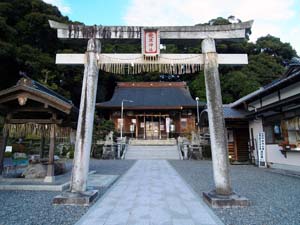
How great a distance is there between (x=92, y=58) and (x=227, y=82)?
89.9ft

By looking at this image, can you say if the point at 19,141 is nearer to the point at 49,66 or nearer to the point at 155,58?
the point at 49,66

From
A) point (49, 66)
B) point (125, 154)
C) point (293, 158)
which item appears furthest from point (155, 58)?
point (49, 66)

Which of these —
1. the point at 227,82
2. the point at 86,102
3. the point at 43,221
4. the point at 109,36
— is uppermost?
the point at 227,82

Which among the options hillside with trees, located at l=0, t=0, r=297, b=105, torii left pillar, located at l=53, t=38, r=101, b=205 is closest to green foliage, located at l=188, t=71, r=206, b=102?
hillside with trees, located at l=0, t=0, r=297, b=105

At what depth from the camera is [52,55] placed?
27.2 metres

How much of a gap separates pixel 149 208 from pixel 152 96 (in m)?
24.9

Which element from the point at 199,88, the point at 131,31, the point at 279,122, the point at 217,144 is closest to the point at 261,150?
the point at 279,122

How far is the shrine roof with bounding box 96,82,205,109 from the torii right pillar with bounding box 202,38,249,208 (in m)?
18.4

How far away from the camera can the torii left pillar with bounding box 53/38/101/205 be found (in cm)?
483

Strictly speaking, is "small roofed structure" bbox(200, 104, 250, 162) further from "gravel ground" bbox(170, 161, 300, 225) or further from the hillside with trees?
the hillside with trees

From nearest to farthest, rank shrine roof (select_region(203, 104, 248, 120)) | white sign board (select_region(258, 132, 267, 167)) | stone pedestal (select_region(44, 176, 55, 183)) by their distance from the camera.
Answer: stone pedestal (select_region(44, 176, 55, 183)) < white sign board (select_region(258, 132, 267, 167)) < shrine roof (select_region(203, 104, 248, 120))

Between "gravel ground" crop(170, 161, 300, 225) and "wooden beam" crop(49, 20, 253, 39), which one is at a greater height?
"wooden beam" crop(49, 20, 253, 39)

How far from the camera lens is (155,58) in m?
5.58

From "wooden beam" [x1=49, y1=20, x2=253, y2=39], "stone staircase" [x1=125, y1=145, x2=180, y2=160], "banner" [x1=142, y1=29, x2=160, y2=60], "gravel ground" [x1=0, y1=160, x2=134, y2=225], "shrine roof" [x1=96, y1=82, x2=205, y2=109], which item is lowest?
"gravel ground" [x1=0, y1=160, x2=134, y2=225]
